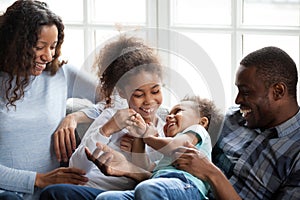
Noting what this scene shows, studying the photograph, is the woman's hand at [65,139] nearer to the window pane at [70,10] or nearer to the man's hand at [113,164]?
the man's hand at [113,164]

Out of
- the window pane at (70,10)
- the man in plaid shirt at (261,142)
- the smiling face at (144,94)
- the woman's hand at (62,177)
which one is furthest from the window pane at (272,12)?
the woman's hand at (62,177)

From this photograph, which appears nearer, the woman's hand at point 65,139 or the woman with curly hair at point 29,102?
the woman with curly hair at point 29,102

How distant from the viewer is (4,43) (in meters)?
2.44

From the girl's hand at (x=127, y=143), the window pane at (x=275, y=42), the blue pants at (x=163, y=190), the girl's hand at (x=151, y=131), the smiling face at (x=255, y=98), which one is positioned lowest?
the blue pants at (x=163, y=190)

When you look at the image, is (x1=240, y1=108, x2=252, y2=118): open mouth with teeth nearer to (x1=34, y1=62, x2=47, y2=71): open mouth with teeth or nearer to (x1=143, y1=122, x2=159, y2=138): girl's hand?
(x1=143, y1=122, x2=159, y2=138): girl's hand

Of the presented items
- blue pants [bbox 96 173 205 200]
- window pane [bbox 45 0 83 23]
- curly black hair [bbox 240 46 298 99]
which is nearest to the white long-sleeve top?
blue pants [bbox 96 173 205 200]

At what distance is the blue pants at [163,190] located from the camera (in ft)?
6.83

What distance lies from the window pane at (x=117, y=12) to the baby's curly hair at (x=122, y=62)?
76 cm

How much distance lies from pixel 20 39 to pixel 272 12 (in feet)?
3.84

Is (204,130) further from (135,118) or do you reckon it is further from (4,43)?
(4,43)

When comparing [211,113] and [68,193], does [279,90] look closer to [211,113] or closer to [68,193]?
[211,113]

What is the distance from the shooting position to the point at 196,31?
3.11 m

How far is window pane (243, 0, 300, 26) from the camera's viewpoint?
279 centimetres

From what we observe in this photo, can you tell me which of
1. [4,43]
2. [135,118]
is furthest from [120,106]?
[4,43]
